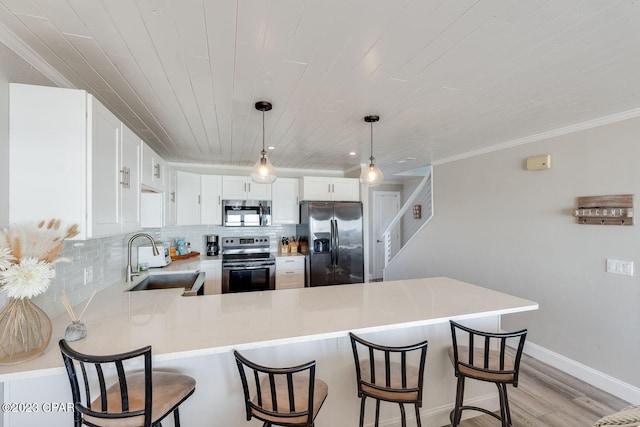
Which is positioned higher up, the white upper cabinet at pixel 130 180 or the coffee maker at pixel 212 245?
the white upper cabinet at pixel 130 180

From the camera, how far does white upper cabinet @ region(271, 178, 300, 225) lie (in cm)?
467

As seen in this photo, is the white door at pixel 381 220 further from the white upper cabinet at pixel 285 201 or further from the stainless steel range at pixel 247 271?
the stainless steel range at pixel 247 271

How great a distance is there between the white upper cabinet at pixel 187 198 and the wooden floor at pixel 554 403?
394 cm

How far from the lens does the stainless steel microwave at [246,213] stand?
14.7 ft

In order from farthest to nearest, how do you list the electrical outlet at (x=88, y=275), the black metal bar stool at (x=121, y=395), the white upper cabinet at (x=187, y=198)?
the white upper cabinet at (x=187, y=198), the electrical outlet at (x=88, y=275), the black metal bar stool at (x=121, y=395)

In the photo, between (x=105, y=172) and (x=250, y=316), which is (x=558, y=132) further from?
(x=105, y=172)

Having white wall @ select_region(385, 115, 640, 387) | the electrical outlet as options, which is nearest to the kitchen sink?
the electrical outlet

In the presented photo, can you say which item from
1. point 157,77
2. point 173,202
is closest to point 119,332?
point 157,77

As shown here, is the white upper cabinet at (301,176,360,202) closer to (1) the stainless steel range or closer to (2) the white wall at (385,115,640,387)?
(1) the stainless steel range

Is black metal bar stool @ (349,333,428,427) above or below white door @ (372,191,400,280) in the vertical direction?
below

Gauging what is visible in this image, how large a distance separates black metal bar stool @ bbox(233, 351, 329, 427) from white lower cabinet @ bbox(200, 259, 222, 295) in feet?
9.17

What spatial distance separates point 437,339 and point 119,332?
198cm

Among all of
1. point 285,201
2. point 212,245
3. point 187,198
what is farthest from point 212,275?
point 285,201

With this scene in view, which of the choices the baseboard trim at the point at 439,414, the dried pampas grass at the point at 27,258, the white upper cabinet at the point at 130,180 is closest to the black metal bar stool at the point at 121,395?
the dried pampas grass at the point at 27,258
